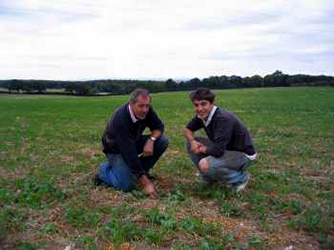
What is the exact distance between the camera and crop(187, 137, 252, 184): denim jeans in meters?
4.86

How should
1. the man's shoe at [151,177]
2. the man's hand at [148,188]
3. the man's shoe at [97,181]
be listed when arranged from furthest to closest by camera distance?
the man's shoe at [151,177], the man's shoe at [97,181], the man's hand at [148,188]

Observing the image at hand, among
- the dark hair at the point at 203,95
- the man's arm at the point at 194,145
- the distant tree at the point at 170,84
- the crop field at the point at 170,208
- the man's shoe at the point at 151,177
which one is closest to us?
the crop field at the point at 170,208

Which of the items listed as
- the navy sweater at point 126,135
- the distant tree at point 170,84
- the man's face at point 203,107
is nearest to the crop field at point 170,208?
the navy sweater at point 126,135

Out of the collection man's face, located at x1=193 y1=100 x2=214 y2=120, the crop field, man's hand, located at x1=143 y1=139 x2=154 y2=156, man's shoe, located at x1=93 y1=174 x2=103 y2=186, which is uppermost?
man's face, located at x1=193 y1=100 x2=214 y2=120

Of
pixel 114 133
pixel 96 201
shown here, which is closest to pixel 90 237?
pixel 96 201

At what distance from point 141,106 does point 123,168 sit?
2.93 feet

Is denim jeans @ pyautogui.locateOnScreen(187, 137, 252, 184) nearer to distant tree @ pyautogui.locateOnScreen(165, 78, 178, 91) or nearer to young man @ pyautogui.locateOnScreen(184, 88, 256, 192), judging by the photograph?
young man @ pyautogui.locateOnScreen(184, 88, 256, 192)

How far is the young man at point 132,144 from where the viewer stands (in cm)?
484

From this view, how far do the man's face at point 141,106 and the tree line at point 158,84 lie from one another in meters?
30.2

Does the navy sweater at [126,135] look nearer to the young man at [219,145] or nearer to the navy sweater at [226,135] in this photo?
the young man at [219,145]

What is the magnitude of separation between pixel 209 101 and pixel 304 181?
2.09 meters

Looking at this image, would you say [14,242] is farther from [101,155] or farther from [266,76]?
[266,76]

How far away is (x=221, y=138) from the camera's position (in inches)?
184

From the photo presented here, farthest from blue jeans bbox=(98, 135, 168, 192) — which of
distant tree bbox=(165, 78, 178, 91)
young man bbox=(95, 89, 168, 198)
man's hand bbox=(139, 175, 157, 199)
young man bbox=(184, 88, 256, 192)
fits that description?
distant tree bbox=(165, 78, 178, 91)
